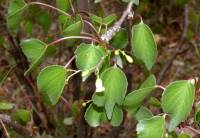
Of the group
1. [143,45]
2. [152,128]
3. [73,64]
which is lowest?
[73,64]

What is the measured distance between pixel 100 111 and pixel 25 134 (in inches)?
17.6

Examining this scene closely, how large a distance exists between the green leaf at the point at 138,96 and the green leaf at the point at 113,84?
3 centimetres

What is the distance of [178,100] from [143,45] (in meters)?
0.14

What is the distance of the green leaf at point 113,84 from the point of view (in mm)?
846

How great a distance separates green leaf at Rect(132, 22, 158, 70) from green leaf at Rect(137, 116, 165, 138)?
0.12 m

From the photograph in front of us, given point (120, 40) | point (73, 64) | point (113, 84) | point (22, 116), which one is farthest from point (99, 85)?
point (73, 64)

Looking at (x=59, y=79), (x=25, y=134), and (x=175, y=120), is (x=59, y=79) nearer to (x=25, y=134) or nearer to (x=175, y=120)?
(x=175, y=120)

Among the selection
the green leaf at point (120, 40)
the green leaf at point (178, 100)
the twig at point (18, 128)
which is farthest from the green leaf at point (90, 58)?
the twig at point (18, 128)

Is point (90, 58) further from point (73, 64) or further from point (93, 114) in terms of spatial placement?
point (73, 64)

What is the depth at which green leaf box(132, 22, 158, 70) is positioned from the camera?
908mm

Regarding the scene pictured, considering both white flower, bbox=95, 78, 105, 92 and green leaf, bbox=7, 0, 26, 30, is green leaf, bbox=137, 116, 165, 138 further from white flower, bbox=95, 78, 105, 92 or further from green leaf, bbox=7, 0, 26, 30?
green leaf, bbox=7, 0, 26, 30

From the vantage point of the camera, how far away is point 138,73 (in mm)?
3049

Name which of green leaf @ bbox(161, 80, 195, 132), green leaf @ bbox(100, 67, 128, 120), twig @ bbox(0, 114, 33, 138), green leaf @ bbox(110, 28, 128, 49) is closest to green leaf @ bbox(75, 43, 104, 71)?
green leaf @ bbox(100, 67, 128, 120)

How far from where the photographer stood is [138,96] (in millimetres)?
881
